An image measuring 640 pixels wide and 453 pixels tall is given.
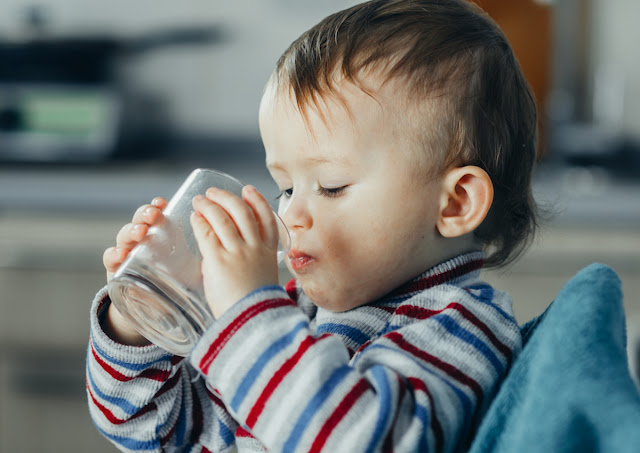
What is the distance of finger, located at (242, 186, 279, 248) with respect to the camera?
677 mm

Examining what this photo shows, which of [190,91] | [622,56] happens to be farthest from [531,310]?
[190,91]

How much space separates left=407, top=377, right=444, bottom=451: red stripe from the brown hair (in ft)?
0.81

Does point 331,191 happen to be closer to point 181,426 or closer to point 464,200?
point 464,200

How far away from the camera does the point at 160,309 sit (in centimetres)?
70

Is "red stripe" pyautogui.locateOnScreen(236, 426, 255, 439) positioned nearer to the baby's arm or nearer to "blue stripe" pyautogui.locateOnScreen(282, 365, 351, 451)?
the baby's arm

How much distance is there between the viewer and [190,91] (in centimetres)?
276

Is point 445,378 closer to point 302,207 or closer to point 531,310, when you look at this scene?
point 302,207

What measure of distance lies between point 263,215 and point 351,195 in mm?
103

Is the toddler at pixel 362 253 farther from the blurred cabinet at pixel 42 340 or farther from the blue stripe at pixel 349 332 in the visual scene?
the blurred cabinet at pixel 42 340

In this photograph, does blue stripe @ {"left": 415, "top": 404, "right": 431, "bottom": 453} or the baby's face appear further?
the baby's face

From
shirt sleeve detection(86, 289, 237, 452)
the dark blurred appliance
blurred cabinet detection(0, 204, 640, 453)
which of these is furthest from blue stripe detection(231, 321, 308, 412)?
the dark blurred appliance

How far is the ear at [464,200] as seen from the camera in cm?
76

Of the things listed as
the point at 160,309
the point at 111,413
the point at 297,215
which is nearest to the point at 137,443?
the point at 111,413

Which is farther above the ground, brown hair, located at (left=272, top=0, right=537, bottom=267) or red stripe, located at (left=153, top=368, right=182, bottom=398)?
A: brown hair, located at (left=272, top=0, right=537, bottom=267)
